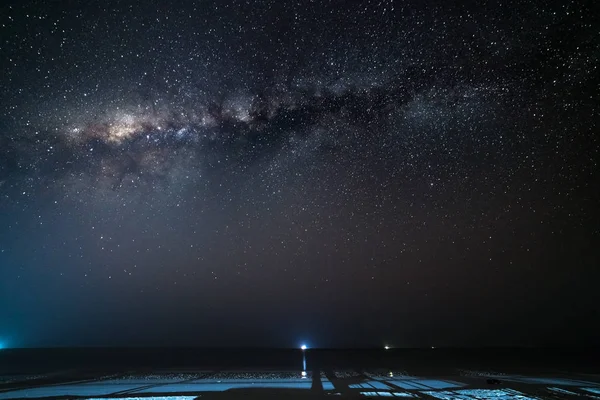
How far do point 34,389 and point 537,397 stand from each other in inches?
919

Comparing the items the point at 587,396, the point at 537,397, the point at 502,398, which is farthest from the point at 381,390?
the point at 587,396

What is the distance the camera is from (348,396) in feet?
50.0

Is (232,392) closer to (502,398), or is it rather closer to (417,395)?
(417,395)

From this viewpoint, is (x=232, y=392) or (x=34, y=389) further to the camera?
(x=34, y=389)

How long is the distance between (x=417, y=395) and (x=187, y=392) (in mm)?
10185

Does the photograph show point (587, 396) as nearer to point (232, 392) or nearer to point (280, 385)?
point (280, 385)

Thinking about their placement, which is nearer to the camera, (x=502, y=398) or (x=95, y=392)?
(x=502, y=398)

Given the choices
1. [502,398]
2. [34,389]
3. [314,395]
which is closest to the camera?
[502,398]

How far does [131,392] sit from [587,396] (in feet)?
65.3

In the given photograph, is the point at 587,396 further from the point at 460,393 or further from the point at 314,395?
the point at 314,395

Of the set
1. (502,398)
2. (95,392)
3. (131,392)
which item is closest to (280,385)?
(131,392)

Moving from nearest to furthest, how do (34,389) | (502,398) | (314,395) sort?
(502,398)
(314,395)
(34,389)

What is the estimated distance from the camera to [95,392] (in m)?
16.8

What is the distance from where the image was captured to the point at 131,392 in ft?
55.2
